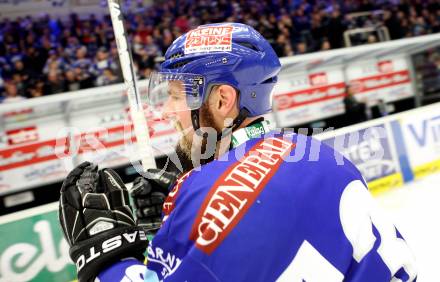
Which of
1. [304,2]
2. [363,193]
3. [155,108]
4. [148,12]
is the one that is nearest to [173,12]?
[148,12]

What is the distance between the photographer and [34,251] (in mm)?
3314

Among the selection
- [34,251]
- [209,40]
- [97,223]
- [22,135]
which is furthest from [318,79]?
[97,223]

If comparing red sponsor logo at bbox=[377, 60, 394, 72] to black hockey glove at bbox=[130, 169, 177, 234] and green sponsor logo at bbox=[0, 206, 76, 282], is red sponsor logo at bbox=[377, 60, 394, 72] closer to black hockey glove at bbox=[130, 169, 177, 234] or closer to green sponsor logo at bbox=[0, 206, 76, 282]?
green sponsor logo at bbox=[0, 206, 76, 282]

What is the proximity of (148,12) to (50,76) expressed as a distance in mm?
3525

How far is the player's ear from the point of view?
121cm

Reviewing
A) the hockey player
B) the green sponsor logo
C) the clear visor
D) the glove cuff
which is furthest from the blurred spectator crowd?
the glove cuff

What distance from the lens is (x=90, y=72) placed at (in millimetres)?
6004

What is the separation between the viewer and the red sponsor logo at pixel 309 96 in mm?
6496

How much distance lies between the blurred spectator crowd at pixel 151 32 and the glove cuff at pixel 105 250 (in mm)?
4801

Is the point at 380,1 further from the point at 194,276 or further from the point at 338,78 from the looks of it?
the point at 194,276

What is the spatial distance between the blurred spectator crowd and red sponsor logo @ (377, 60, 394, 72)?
91 centimetres

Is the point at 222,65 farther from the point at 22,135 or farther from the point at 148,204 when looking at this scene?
the point at 22,135

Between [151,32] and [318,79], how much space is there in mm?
2966

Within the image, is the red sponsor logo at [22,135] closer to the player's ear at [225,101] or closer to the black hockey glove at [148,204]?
the black hockey glove at [148,204]
